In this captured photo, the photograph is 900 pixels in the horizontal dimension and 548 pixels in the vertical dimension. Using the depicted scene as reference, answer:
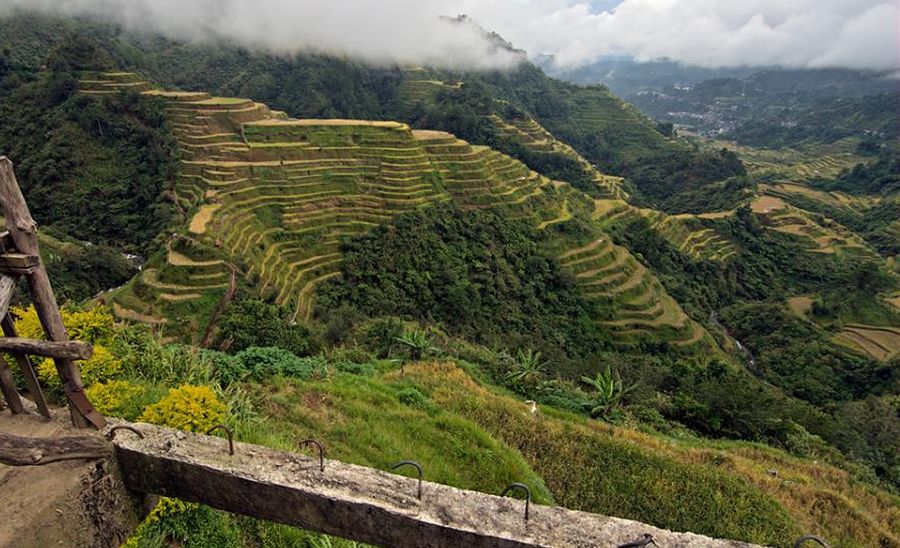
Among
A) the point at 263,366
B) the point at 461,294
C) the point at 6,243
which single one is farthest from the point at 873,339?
the point at 6,243

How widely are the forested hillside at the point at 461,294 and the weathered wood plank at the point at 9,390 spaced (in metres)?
0.89

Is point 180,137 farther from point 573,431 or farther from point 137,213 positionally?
point 573,431

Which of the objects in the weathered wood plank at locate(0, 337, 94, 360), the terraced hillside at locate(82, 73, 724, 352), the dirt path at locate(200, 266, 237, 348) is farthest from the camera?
the terraced hillside at locate(82, 73, 724, 352)

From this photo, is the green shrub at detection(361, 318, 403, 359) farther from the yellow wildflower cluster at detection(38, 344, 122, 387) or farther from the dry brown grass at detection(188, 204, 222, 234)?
the dry brown grass at detection(188, 204, 222, 234)

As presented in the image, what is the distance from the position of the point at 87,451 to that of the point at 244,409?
8.49ft

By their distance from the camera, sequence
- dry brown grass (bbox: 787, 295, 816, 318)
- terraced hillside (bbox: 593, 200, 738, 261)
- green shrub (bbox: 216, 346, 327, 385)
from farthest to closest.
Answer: terraced hillside (bbox: 593, 200, 738, 261) → dry brown grass (bbox: 787, 295, 816, 318) → green shrub (bbox: 216, 346, 327, 385)

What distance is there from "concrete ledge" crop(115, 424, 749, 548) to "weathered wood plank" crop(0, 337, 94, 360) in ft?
2.07

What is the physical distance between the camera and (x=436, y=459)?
586 cm

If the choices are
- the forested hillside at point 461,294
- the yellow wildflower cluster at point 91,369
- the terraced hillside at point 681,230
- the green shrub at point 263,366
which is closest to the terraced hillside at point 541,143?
the forested hillside at point 461,294

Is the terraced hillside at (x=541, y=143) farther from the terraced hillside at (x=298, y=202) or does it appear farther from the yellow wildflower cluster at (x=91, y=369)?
the yellow wildflower cluster at (x=91, y=369)

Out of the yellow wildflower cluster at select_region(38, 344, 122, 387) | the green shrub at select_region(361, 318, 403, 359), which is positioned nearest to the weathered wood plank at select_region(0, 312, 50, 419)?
the yellow wildflower cluster at select_region(38, 344, 122, 387)

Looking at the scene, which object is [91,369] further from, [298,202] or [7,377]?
[298,202]

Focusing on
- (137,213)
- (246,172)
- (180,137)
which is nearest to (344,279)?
(246,172)

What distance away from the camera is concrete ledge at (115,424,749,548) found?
2.48m
